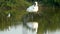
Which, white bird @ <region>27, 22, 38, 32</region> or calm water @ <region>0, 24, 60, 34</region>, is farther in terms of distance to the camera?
white bird @ <region>27, 22, 38, 32</region>

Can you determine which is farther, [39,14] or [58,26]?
[39,14]

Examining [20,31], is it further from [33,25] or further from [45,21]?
[45,21]

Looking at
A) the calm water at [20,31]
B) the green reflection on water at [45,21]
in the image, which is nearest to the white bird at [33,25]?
the green reflection on water at [45,21]

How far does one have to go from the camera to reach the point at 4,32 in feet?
27.3

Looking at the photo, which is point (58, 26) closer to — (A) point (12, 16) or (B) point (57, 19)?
(B) point (57, 19)

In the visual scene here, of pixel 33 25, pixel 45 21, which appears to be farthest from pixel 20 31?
pixel 45 21

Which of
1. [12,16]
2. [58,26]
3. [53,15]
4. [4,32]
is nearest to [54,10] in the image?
[53,15]

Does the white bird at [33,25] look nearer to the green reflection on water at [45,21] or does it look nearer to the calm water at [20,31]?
the green reflection on water at [45,21]

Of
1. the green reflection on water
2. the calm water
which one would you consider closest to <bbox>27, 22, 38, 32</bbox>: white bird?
the green reflection on water

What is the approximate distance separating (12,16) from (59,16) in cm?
165

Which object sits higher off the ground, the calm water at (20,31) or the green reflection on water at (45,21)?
the green reflection on water at (45,21)

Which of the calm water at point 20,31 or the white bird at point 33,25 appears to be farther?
the white bird at point 33,25

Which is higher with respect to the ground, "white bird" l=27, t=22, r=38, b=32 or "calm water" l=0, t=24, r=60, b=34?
"white bird" l=27, t=22, r=38, b=32

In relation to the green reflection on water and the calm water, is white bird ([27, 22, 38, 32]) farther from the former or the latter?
the calm water
